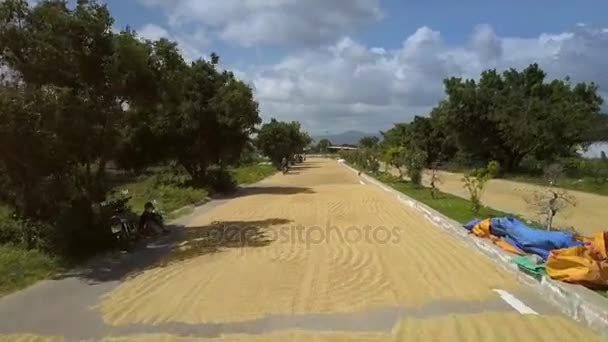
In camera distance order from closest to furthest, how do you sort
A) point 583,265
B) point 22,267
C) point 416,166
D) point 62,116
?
point 583,265 → point 22,267 → point 62,116 → point 416,166

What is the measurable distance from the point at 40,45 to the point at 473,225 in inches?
361

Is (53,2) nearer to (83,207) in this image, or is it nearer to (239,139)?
(83,207)

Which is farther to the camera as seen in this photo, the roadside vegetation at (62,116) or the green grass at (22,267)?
the roadside vegetation at (62,116)

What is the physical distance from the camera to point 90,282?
29.3 ft

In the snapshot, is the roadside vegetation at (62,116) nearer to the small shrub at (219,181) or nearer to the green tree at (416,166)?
the small shrub at (219,181)

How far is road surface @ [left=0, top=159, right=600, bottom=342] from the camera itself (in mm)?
6086

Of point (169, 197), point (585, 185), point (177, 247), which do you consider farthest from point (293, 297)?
point (585, 185)

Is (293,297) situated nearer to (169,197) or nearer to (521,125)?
(169,197)

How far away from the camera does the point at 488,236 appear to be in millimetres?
10891

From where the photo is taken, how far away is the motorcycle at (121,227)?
12.0 meters

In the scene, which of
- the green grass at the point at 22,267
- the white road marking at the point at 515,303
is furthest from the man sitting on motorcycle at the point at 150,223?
the white road marking at the point at 515,303

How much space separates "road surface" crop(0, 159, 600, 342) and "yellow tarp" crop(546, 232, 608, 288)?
512 mm

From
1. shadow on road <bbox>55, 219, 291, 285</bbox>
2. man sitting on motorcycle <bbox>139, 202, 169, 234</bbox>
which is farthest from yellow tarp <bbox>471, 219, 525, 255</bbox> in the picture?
man sitting on motorcycle <bbox>139, 202, 169, 234</bbox>

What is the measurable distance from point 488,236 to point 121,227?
7.72 m
